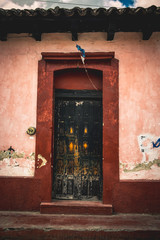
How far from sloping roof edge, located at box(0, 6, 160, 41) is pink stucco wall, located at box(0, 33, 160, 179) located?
0.54 ft

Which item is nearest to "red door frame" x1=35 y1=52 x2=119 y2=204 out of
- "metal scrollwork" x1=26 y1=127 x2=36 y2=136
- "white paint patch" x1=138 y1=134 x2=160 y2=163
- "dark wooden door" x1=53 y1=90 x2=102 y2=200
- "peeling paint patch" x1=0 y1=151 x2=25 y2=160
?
"metal scrollwork" x1=26 y1=127 x2=36 y2=136

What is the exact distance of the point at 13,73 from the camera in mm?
4359

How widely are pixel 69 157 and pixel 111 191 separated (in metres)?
1.23

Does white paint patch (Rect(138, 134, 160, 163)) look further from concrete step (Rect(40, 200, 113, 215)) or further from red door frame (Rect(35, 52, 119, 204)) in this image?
concrete step (Rect(40, 200, 113, 215))

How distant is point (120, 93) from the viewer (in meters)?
4.22

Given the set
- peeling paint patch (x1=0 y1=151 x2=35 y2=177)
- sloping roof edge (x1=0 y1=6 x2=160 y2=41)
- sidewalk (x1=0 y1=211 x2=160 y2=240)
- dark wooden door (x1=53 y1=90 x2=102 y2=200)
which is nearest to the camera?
sidewalk (x1=0 y1=211 x2=160 y2=240)

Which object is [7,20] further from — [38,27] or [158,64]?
[158,64]

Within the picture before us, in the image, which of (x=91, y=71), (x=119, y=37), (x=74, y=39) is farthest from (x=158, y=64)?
(x=74, y=39)

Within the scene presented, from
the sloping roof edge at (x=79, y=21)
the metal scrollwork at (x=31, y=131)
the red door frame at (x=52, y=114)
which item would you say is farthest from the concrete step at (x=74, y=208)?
the sloping roof edge at (x=79, y=21)

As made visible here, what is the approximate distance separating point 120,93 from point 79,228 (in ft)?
9.43

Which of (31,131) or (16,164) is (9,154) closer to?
(16,164)

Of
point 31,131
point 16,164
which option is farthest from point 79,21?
point 16,164

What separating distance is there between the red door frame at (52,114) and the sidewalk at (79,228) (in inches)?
21.4

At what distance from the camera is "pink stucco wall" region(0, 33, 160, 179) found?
412 centimetres
